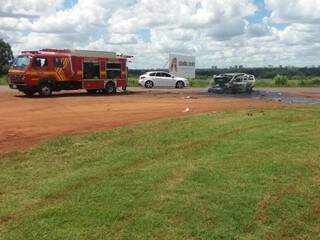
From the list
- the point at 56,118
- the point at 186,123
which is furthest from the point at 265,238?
the point at 56,118

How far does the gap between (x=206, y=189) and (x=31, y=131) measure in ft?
25.9

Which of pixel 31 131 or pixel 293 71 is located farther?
pixel 293 71

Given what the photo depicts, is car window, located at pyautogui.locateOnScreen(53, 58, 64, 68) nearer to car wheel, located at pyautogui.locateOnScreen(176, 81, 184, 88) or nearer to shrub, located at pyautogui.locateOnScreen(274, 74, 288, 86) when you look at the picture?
car wheel, located at pyautogui.locateOnScreen(176, 81, 184, 88)

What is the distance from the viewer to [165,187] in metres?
8.66

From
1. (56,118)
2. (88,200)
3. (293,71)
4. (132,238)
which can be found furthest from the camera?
(293,71)

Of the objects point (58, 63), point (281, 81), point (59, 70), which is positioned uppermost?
point (58, 63)

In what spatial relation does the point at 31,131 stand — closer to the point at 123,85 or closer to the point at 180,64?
the point at 123,85

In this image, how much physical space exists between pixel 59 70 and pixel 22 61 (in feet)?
6.61

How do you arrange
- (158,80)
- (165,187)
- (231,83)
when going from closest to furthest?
1. (165,187)
2. (231,83)
3. (158,80)

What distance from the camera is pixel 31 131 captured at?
605 inches

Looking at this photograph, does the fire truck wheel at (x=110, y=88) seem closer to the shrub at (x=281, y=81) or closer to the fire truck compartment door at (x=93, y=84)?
the fire truck compartment door at (x=93, y=84)

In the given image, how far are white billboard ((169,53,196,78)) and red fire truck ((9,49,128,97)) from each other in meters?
30.6

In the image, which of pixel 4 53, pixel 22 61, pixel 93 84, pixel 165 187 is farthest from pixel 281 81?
pixel 165 187

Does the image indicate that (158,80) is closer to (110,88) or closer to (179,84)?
(179,84)
